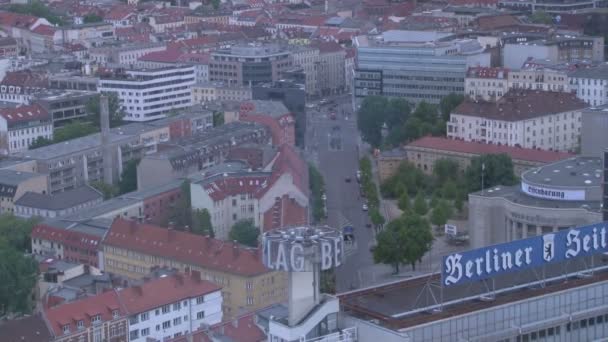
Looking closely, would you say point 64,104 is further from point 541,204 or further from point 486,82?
point 541,204

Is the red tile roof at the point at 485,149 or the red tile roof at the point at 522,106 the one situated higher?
the red tile roof at the point at 522,106

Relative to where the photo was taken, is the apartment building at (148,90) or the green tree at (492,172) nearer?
the green tree at (492,172)

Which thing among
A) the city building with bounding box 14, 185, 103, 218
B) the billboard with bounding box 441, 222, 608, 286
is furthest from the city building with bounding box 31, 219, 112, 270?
the billboard with bounding box 441, 222, 608, 286

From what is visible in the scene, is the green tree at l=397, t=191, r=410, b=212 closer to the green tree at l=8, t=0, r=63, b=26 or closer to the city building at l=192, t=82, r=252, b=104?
the city building at l=192, t=82, r=252, b=104

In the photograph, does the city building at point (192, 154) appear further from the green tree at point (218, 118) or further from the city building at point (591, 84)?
the city building at point (591, 84)

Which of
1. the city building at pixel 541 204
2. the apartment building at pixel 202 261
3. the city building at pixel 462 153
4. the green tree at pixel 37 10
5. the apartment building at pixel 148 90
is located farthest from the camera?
the green tree at pixel 37 10

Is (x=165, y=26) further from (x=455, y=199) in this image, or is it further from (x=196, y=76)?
(x=455, y=199)

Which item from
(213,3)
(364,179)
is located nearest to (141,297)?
(364,179)

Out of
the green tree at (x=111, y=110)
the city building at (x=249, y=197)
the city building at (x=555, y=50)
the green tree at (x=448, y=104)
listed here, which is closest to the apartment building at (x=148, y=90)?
the green tree at (x=111, y=110)
